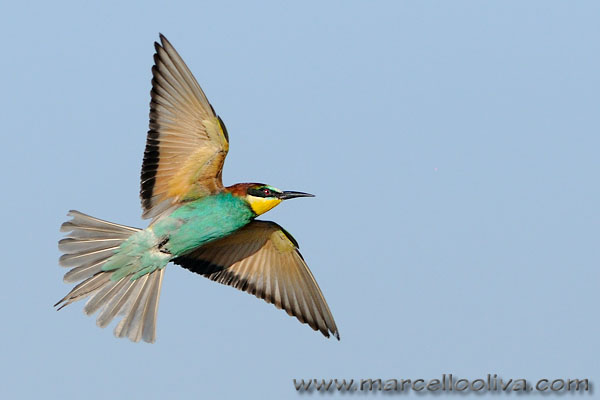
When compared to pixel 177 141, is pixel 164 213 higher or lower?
lower

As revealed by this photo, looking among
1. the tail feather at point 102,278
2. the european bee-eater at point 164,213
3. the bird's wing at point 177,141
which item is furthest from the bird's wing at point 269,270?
the bird's wing at point 177,141

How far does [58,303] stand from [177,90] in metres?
1.55

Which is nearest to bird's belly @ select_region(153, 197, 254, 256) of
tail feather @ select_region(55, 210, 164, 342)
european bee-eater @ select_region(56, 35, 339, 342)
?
european bee-eater @ select_region(56, 35, 339, 342)

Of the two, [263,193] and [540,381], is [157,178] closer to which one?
[263,193]

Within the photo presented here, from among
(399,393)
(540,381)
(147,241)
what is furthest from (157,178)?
(540,381)

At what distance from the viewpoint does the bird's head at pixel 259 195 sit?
644cm

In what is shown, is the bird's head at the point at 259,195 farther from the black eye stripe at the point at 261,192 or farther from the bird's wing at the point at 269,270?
the bird's wing at the point at 269,270

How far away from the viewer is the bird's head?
6.44m

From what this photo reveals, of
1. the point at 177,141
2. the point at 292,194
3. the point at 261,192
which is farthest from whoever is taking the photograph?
the point at 292,194

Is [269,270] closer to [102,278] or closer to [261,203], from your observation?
[261,203]

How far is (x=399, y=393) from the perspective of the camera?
651 centimetres

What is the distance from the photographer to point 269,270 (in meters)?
7.15

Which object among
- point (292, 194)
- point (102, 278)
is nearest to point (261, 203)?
point (292, 194)

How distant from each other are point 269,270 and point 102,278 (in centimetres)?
125
